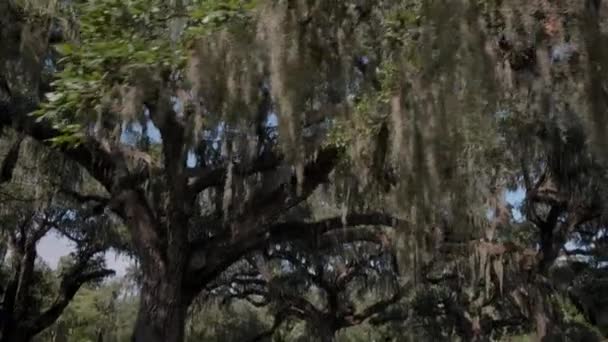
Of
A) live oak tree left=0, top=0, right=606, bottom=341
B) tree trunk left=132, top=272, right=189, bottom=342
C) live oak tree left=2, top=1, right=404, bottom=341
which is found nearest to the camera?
live oak tree left=0, top=0, right=606, bottom=341

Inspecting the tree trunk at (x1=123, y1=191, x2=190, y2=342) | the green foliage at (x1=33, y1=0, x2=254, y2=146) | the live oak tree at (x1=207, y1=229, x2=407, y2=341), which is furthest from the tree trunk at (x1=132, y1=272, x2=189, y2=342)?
the live oak tree at (x1=207, y1=229, x2=407, y2=341)

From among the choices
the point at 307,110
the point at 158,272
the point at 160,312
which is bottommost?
the point at 160,312

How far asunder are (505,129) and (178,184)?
11.4 ft

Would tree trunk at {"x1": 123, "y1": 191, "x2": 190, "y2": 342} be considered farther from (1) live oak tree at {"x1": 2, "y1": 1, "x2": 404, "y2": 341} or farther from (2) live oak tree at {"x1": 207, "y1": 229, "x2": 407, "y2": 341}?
(2) live oak tree at {"x1": 207, "y1": 229, "x2": 407, "y2": 341}

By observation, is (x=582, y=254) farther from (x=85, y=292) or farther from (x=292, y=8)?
(x=85, y=292)

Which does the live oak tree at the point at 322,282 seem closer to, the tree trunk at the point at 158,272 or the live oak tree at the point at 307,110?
the live oak tree at the point at 307,110

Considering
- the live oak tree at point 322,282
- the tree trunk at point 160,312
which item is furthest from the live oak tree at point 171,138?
the live oak tree at point 322,282

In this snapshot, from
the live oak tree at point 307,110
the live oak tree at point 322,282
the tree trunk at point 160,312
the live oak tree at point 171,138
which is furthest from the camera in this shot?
the live oak tree at point 322,282

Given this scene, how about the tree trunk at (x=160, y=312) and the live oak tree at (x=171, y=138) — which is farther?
the tree trunk at (x=160, y=312)

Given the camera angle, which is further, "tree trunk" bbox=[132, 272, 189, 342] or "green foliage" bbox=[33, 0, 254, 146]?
"tree trunk" bbox=[132, 272, 189, 342]

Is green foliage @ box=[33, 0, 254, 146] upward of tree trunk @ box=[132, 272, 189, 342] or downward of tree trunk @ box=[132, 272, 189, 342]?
upward

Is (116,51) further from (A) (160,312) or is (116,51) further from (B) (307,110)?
(A) (160,312)

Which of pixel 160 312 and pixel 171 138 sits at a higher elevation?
pixel 171 138

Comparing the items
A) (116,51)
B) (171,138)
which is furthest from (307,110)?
(171,138)
